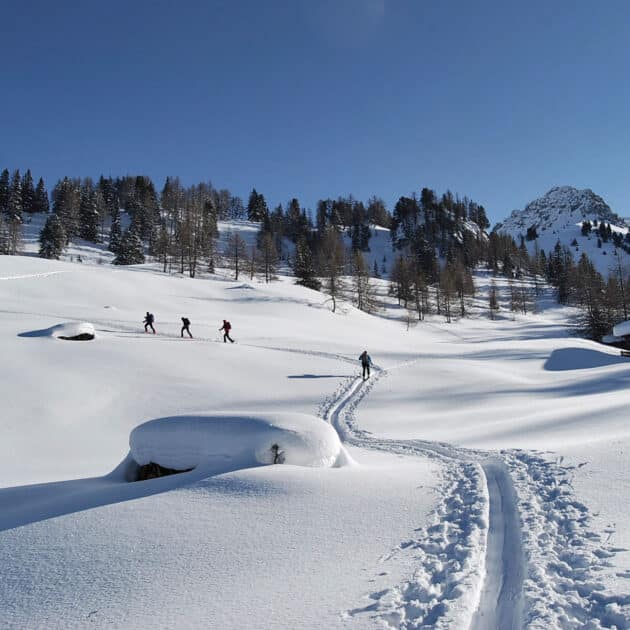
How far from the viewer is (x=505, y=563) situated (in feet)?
16.6

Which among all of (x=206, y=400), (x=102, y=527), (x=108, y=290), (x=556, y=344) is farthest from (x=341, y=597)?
(x=108, y=290)

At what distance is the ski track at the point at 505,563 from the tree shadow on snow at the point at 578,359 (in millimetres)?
25477

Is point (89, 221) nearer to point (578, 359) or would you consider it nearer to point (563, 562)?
point (578, 359)

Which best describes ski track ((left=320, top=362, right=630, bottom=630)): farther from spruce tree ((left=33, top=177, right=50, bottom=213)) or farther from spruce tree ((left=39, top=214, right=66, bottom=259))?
spruce tree ((left=33, top=177, right=50, bottom=213))

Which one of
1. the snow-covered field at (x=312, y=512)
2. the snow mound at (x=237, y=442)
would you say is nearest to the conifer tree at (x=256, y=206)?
the snow-covered field at (x=312, y=512)

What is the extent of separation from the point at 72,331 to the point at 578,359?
35.5 meters

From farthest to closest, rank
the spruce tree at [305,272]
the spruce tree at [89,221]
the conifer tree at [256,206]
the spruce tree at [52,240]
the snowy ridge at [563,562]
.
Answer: the conifer tree at [256,206], the spruce tree at [89,221], the spruce tree at [52,240], the spruce tree at [305,272], the snowy ridge at [563,562]

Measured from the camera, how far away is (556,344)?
1507 inches

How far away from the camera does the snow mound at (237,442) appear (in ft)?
25.3

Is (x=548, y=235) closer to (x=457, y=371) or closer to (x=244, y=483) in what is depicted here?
(x=457, y=371)

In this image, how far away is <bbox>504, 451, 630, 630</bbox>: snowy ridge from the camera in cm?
391

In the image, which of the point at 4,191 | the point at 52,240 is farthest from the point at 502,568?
the point at 4,191

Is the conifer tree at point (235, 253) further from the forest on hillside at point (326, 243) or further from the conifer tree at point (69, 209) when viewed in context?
the conifer tree at point (69, 209)

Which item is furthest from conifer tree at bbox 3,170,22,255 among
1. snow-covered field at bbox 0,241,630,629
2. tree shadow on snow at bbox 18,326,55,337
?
snow-covered field at bbox 0,241,630,629
